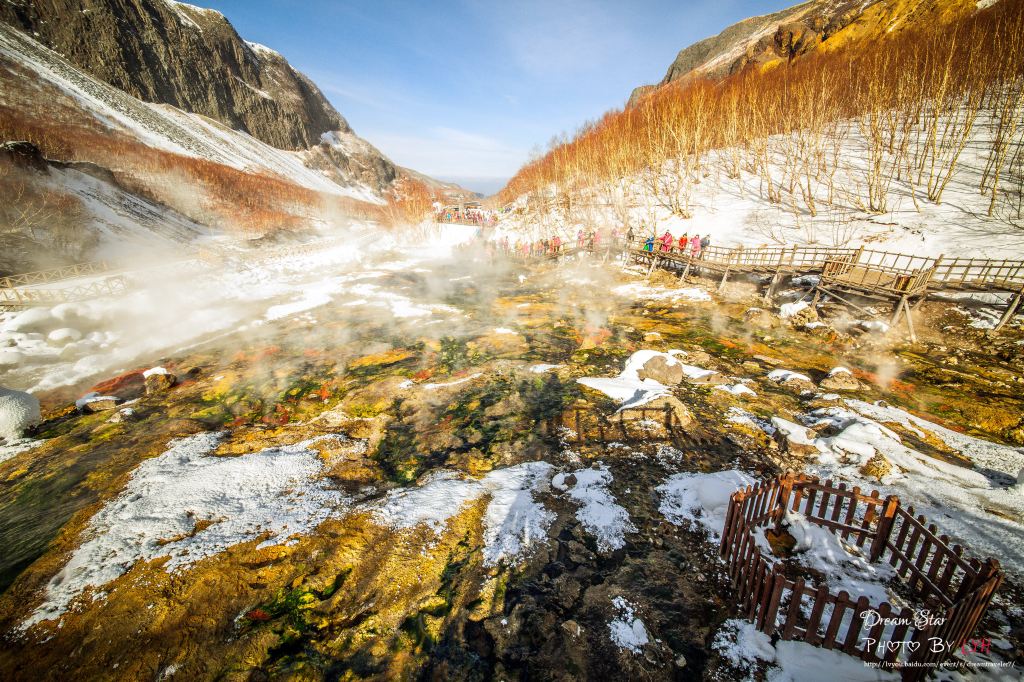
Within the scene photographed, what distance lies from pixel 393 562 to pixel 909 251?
26710 millimetres

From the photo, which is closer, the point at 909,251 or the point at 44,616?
the point at 44,616

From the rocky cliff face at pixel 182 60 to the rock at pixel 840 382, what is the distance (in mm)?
100059

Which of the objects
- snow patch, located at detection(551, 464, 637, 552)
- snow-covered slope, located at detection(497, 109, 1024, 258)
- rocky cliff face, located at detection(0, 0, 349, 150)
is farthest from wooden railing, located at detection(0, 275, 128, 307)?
Result: rocky cliff face, located at detection(0, 0, 349, 150)

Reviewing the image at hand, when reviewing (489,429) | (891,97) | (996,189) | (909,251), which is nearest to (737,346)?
(489,429)

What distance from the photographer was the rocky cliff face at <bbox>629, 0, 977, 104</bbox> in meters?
33.5

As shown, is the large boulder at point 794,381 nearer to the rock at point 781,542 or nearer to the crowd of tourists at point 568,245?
the rock at point 781,542

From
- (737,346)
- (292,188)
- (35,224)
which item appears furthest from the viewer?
(292,188)

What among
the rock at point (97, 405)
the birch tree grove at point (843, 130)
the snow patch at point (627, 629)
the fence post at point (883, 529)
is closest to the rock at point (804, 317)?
the fence post at point (883, 529)

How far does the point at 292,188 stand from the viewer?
54.3m

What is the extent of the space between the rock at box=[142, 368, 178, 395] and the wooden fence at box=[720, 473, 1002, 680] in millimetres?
14530

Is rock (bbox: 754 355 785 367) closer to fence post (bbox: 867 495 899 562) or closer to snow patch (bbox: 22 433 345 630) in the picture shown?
fence post (bbox: 867 495 899 562)

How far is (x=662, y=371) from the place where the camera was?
33.7 ft

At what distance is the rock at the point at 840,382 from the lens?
9.59 m

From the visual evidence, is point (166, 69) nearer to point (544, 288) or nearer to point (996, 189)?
point (544, 288)
